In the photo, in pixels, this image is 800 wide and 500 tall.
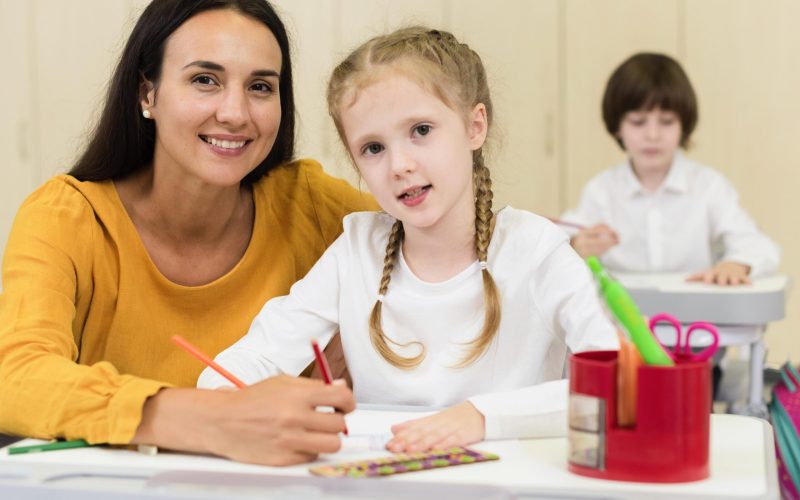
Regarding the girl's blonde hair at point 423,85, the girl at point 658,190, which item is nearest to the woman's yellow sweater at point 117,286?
the girl's blonde hair at point 423,85

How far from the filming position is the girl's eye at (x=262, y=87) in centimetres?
160

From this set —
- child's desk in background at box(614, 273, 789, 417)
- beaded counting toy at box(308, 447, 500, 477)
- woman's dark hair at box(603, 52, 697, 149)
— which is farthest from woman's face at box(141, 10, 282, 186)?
woman's dark hair at box(603, 52, 697, 149)

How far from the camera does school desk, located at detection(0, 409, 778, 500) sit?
2.91 feet

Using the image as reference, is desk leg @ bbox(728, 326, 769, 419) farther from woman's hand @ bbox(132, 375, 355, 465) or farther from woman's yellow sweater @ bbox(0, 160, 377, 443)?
woman's hand @ bbox(132, 375, 355, 465)

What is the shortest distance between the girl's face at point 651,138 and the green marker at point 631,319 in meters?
2.92

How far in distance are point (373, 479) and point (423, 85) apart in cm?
59

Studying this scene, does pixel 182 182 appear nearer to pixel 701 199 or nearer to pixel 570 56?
pixel 701 199

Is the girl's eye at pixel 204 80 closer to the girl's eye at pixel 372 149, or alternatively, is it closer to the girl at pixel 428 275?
the girl at pixel 428 275

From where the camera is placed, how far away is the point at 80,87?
4633 mm

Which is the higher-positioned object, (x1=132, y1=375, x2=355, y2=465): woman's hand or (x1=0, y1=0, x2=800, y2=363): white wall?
(x1=0, y1=0, x2=800, y2=363): white wall

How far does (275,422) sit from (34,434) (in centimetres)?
28

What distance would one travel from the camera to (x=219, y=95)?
1567mm

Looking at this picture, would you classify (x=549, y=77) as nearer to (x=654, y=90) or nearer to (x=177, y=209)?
(x=654, y=90)

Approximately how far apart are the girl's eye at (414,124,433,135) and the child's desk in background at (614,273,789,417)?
1.19 m
